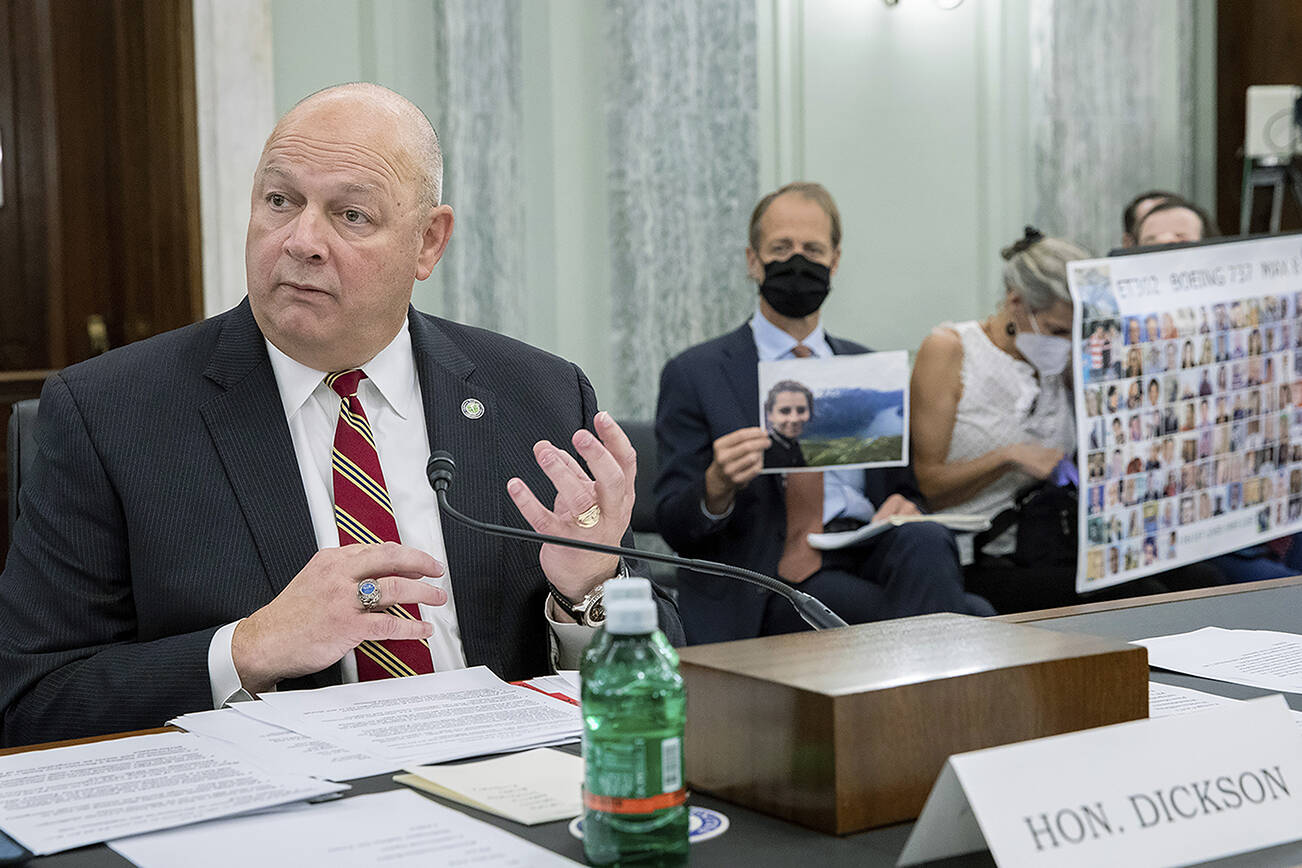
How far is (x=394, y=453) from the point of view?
1.72 metres

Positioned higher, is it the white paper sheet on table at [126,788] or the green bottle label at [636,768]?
the green bottle label at [636,768]

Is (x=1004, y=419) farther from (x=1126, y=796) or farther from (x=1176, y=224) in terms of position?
(x=1126, y=796)

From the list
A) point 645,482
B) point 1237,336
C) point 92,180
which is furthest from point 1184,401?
point 92,180

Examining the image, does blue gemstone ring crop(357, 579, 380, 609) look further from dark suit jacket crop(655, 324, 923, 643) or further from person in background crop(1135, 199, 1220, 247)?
person in background crop(1135, 199, 1220, 247)

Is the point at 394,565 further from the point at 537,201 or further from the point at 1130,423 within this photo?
the point at 537,201

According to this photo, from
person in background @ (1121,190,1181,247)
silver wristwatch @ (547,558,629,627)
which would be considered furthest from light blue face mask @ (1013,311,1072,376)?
silver wristwatch @ (547,558,629,627)

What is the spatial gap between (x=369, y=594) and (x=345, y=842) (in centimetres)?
47

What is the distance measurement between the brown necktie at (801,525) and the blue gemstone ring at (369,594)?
1742 mm

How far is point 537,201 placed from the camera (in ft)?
13.8

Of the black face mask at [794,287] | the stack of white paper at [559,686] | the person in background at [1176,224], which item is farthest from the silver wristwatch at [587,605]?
the person in background at [1176,224]

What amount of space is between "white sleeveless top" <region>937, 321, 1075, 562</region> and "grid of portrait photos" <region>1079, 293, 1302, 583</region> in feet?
1.53

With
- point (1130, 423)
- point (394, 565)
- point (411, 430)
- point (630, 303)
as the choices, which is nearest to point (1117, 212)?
point (630, 303)

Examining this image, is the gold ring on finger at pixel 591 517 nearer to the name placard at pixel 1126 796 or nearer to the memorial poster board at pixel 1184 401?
the name placard at pixel 1126 796

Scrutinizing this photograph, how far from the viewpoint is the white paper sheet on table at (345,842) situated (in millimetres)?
878
